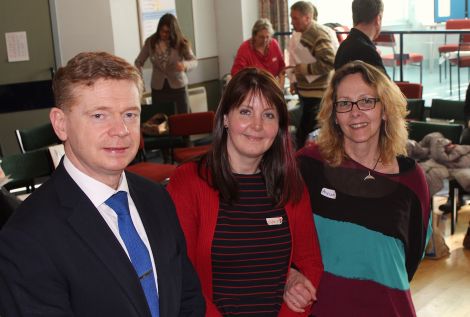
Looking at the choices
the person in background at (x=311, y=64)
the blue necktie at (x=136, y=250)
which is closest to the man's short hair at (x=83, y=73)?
the blue necktie at (x=136, y=250)

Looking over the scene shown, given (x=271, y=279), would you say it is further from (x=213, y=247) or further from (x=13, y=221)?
(x=13, y=221)

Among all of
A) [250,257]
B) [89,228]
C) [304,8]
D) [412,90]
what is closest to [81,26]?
[304,8]

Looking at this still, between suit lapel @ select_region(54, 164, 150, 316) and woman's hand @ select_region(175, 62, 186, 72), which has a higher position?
woman's hand @ select_region(175, 62, 186, 72)

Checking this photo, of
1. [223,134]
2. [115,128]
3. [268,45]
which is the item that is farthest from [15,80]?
[115,128]

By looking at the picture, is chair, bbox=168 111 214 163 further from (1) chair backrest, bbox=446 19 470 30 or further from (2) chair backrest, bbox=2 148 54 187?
(1) chair backrest, bbox=446 19 470 30

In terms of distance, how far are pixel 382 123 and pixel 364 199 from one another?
36 cm

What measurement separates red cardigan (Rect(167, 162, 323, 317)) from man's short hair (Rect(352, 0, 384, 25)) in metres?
2.84

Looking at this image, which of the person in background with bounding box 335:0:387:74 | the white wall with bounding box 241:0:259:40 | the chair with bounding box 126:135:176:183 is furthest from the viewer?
the white wall with bounding box 241:0:259:40

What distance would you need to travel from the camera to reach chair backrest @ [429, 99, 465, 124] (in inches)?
267

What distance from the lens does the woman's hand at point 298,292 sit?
7.07ft

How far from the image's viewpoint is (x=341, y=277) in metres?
2.31

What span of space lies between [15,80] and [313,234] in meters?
6.11

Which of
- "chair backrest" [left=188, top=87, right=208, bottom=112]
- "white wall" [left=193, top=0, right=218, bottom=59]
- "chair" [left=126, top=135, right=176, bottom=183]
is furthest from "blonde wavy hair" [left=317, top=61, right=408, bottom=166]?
"white wall" [left=193, top=0, right=218, bottom=59]

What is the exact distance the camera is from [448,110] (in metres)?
6.92
